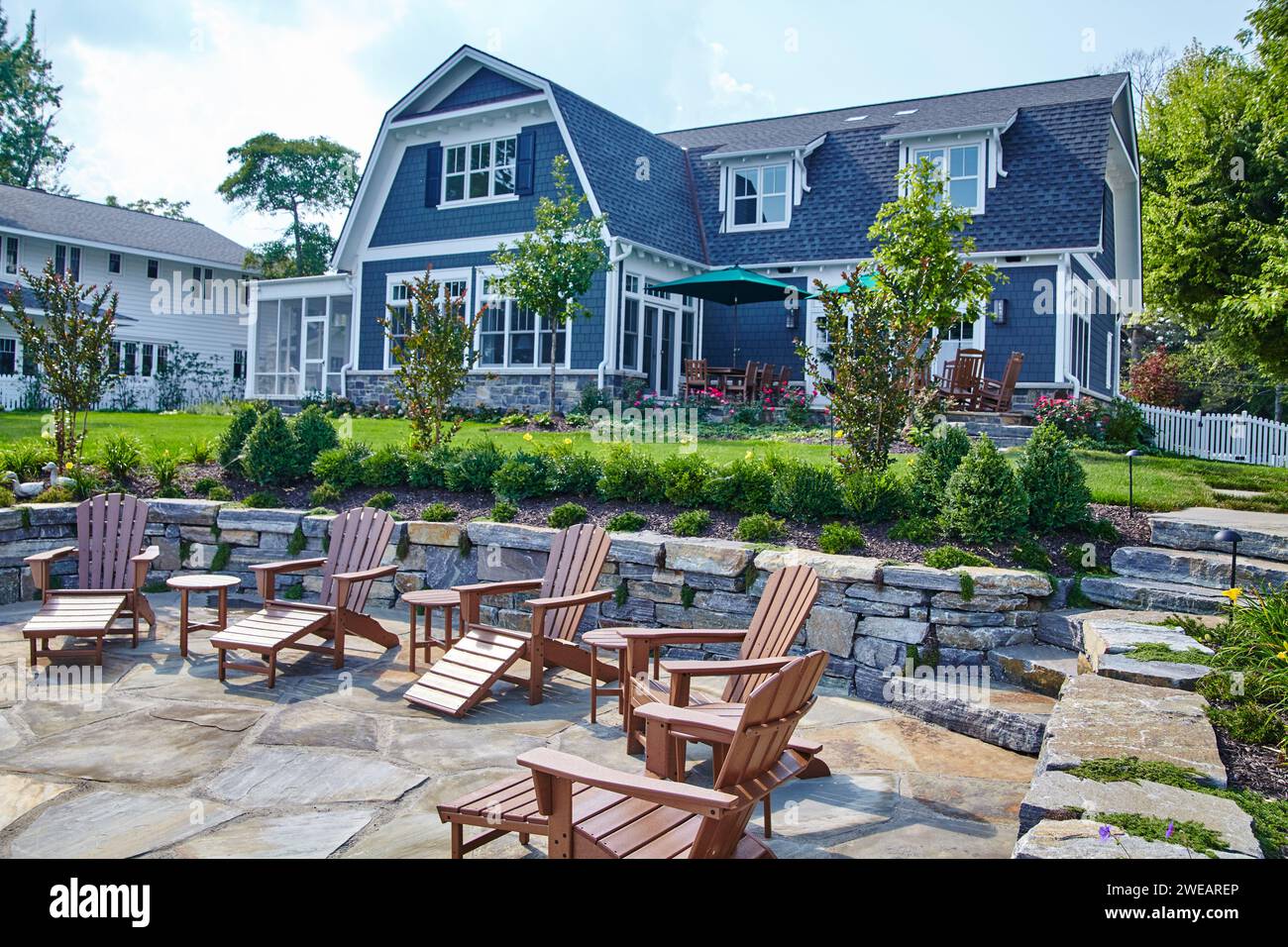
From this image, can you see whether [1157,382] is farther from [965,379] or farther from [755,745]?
[755,745]

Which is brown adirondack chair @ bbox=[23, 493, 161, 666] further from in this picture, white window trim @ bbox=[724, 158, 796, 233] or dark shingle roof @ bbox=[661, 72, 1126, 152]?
dark shingle roof @ bbox=[661, 72, 1126, 152]

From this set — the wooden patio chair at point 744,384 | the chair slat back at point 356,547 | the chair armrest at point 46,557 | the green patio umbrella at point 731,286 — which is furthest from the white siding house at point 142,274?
the chair slat back at point 356,547

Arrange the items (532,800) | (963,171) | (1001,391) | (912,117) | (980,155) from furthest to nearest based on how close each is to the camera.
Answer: (912,117), (963,171), (980,155), (1001,391), (532,800)

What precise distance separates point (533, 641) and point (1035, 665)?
8.90 ft

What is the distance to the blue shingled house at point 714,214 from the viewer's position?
15750 millimetres

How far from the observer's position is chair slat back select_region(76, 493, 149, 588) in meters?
6.74

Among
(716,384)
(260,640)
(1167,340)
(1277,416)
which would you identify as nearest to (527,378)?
(716,384)

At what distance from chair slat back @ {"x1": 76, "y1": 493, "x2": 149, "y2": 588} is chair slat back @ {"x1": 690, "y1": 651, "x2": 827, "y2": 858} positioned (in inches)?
215

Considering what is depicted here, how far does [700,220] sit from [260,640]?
49.6 feet

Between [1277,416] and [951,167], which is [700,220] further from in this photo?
[1277,416]

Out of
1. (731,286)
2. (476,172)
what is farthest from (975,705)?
(476,172)

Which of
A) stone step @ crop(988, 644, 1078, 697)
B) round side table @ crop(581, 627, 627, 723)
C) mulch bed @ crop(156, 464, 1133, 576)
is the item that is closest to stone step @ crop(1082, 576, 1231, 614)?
mulch bed @ crop(156, 464, 1133, 576)

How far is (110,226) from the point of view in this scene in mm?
26578

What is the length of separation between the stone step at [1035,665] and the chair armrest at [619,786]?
9.97ft
